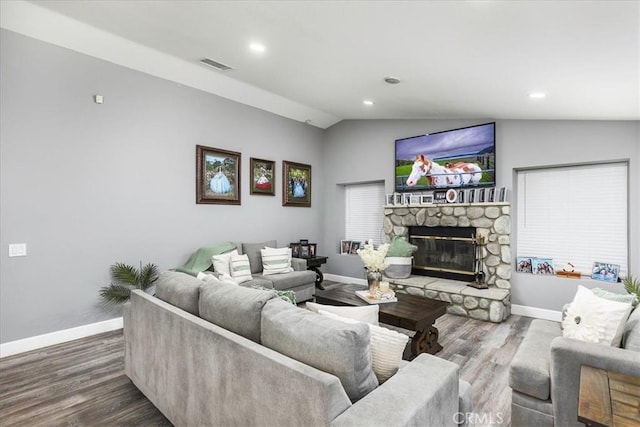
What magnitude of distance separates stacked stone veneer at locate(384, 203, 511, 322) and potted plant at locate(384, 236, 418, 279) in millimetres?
121

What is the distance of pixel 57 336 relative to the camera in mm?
3436

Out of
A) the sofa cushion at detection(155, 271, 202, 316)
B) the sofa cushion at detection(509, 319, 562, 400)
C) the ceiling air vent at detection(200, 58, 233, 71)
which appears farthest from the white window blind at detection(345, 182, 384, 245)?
the sofa cushion at detection(155, 271, 202, 316)

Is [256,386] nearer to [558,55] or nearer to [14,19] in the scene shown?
[558,55]

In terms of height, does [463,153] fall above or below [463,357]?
above

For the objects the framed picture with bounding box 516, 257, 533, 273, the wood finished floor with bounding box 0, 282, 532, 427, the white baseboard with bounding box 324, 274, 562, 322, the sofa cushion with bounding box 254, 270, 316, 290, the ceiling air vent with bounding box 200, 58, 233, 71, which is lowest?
the wood finished floor with bounding box 0, 282, 532, 427

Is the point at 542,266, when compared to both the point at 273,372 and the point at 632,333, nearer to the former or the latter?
the point at 632,333

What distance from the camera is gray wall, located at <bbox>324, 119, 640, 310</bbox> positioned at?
3689mm

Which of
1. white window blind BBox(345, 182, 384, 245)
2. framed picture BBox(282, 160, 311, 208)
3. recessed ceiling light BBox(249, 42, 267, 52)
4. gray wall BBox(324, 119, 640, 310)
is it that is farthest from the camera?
white window blind BBox(345, 182, 384, 245)

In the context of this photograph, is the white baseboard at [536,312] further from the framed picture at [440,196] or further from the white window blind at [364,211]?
the white window blind at [364,211]

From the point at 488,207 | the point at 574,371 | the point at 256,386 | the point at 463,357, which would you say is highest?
the point at 488,207

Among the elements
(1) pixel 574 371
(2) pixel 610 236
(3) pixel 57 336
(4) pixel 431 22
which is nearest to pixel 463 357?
(1) pixel 574 371

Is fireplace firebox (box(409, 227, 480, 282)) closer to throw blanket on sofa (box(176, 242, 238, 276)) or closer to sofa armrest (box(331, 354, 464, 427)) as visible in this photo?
throw blanket on sofa (box(176, 242, 238, 276))

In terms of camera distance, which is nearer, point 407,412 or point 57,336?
point 407,412

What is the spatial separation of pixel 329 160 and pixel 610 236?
4.65 meters
